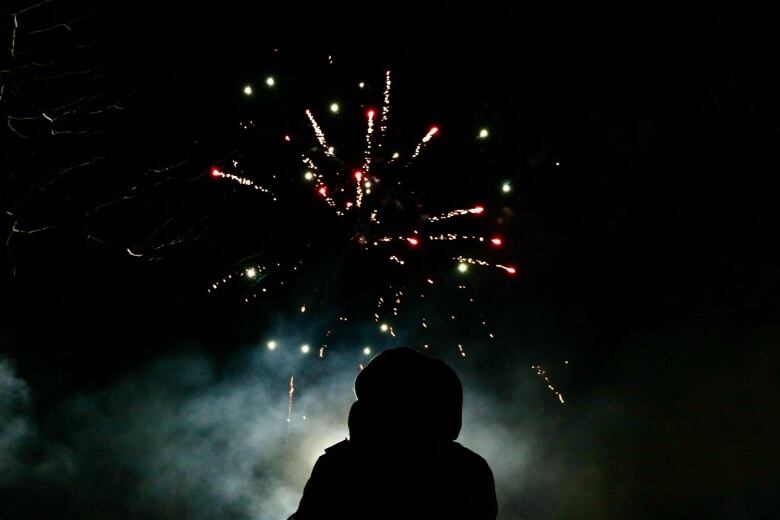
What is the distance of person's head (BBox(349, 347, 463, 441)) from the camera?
1.88 m

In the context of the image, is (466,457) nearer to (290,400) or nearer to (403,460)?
(403,460)

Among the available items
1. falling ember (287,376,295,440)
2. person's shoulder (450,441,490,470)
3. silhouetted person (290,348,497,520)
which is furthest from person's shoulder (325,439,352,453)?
falling ember (287,376,295,440)

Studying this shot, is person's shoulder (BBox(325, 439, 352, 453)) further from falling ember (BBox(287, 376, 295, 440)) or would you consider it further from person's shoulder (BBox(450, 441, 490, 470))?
falling ember (BBox(287, 376, 295, 440))

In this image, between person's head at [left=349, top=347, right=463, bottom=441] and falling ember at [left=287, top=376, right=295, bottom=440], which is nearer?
person's head at [left=349, top=347, right=463, bottom=441]

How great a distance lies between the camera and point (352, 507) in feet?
5.74

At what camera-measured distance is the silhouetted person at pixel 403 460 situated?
178 centimetres

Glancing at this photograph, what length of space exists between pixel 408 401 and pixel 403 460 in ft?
0.75

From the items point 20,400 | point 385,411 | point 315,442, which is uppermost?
point 385,411

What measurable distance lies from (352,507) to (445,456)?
0.41 metres

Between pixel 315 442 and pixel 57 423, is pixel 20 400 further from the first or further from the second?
pixel 315 442

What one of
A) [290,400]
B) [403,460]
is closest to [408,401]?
[403,460]

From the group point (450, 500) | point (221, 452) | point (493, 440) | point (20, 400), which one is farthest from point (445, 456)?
point (493, 440)

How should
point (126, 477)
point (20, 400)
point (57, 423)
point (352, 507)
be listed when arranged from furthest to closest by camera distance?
point (126, 477) → point (57, 423) → point (20, 400) → point (352, 507)

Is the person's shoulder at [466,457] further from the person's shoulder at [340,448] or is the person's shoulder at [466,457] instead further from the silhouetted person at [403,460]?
the person's shoulder at [340,448]
